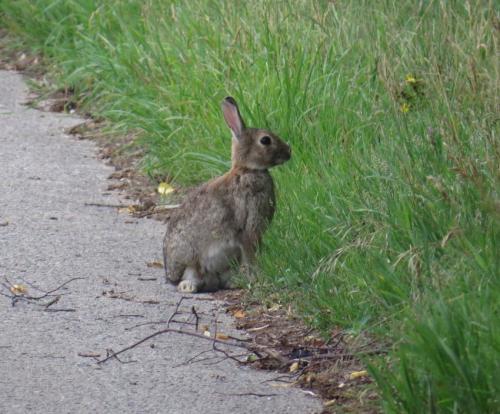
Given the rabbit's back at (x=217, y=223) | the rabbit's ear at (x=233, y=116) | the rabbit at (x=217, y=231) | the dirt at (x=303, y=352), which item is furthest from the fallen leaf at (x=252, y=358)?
the rabbit's ear at (x=233, y=116)

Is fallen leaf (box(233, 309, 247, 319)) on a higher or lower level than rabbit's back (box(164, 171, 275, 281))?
lower

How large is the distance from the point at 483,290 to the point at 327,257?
4.60 ft

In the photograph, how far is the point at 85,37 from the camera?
9656 mm

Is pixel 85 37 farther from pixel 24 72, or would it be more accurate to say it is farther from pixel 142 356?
pixel 142 356

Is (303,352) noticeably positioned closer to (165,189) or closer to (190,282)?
(190,282)

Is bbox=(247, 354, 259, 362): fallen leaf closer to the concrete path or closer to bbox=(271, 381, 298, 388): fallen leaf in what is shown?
the concrete path

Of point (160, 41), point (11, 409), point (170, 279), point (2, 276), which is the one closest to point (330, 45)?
point (160, 41)

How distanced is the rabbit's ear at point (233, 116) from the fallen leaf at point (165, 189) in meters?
1.13

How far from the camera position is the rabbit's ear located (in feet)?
22.0

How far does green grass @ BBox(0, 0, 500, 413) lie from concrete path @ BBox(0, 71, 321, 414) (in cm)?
49

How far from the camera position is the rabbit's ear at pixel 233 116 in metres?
6.69

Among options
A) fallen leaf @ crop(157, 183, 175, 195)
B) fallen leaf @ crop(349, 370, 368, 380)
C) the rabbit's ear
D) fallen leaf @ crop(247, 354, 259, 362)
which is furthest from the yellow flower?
fallen leaf @ crop(349, 370, 368, 380)

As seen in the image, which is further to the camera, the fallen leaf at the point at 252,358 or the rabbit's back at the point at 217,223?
the rabbit's back at the point at 217,223

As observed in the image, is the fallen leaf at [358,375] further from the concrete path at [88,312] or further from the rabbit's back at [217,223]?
the rabbit's back at [217,223]
